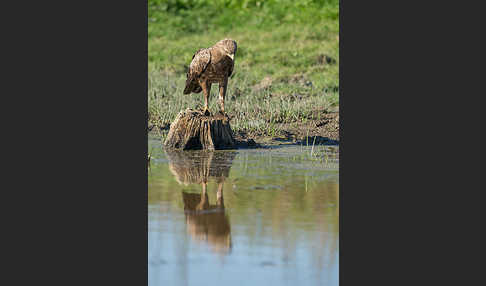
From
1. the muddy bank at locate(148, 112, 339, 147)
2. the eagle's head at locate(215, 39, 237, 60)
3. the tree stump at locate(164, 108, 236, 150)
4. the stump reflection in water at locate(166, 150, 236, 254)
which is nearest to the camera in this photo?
the stump reflection in water at locate(166, 150, 236, 254)

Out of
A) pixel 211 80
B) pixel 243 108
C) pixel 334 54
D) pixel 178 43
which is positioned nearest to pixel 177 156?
pixel 211 80

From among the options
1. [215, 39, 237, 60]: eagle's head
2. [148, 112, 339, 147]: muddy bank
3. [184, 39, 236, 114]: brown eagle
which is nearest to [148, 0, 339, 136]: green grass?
[148, 112, 339, 147]: muddy bank

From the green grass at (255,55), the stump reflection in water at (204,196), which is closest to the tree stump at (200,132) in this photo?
the stump reflection in water at (204,196)

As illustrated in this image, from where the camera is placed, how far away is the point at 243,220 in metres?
5.90

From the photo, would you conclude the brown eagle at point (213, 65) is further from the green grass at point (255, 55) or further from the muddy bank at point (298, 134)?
the green grass at point (255, 55)

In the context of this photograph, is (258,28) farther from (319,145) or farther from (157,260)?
(157,260)

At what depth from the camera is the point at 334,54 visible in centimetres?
1567

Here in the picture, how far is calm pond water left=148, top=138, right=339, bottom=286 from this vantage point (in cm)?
487

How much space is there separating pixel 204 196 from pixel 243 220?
914 mm

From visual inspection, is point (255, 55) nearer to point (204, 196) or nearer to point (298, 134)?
point (298, 134)

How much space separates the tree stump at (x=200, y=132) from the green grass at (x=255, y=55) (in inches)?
47.5

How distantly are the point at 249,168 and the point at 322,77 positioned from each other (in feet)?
20.8

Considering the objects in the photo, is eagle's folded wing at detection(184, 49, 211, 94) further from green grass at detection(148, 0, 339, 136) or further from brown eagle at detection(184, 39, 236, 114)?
green grass at detection(148, 0, 339, 136)

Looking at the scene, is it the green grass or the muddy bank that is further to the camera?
the green grass
